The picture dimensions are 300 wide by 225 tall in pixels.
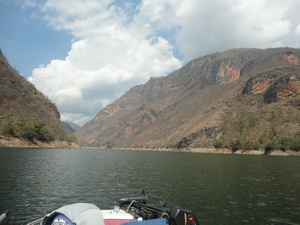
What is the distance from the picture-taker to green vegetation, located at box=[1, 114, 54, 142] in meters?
104

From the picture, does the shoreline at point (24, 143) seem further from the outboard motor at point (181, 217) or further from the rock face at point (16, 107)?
the outboard motor at point (181, 217)

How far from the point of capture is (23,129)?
111750 mm

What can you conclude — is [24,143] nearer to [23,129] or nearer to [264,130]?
[23,129]

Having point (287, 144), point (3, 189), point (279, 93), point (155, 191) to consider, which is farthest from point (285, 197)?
point (279, 93)

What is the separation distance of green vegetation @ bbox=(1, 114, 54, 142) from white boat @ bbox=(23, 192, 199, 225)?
109 metres

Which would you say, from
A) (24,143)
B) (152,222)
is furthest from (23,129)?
(152,222)

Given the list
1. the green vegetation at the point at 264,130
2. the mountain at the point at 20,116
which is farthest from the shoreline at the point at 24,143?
the green vegetation at the point at 264,130

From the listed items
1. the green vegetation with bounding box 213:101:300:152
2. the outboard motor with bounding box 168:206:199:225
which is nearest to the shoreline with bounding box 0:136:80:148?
the green vegetation with bounding box 213:101:300:152

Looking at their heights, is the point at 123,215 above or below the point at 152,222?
below

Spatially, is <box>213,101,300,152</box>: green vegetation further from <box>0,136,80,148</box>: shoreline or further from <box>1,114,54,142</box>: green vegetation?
<box>1,114,54,142</box>: green vegetation

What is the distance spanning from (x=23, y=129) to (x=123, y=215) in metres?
116

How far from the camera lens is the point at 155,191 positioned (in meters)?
25.2

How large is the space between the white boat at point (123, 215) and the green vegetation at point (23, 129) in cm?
10882

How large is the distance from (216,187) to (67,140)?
5638 inches
